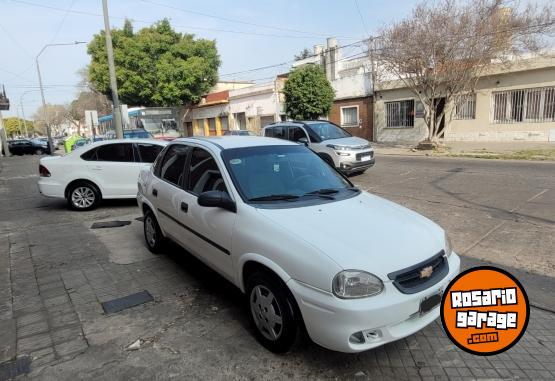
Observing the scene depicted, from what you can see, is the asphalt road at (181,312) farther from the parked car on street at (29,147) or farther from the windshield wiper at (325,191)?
the parked car on street at (29,147)

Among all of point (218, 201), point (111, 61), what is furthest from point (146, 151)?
point (111, 61)

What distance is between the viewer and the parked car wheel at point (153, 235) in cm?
538

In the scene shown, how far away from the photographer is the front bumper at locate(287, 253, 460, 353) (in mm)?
2553

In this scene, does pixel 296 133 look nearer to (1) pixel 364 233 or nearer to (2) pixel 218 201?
(2) pixel 218 201

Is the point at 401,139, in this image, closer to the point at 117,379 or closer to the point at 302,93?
the point at 302,93

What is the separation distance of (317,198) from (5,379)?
283 centimetres

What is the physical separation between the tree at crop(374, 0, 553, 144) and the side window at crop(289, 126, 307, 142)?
7.96 m

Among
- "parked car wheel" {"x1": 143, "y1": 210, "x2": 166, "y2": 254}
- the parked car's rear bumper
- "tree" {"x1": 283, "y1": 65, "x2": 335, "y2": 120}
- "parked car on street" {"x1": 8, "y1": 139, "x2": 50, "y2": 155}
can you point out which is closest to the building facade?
"tree" {"x1": 283, "y1": 65, "x2": 335, "y2": 120}

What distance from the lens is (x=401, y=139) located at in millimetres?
23047

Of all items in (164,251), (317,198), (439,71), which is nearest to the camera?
(317,198)

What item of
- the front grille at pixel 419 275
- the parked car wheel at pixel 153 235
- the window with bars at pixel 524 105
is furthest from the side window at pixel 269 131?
the window with bars at pixel 524 105

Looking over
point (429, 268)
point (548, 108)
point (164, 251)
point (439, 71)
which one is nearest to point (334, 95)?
point (439, 71)

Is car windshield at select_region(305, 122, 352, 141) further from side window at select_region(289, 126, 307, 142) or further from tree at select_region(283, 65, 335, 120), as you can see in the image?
tree at select_region(283, 65, 335, 120)

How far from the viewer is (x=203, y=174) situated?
4.17 metres
